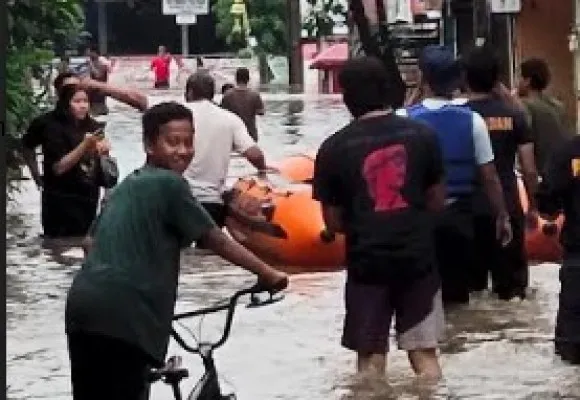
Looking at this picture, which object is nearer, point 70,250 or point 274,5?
point 70,250

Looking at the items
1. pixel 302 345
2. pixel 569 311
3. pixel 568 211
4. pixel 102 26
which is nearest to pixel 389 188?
pixel 568 211

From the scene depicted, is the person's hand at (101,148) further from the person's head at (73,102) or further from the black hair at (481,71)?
the black hair at (481,71)

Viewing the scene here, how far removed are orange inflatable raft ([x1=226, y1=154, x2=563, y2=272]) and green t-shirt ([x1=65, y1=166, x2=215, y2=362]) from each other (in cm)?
725

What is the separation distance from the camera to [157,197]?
6.01 metres

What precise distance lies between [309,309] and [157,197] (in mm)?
Answer: 5778

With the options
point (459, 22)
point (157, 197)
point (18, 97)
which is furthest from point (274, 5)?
point (157, 197)

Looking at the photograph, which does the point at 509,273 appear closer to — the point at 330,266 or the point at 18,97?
the point at 330,266

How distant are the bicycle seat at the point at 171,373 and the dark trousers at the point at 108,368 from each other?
0.07 m

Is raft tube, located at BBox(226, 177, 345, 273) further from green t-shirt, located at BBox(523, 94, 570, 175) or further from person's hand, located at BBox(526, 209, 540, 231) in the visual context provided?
person's hand, located at BBox(526, 209, 540, 231)

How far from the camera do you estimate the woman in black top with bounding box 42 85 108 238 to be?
49.5 feet

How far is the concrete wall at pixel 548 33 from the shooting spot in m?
27.3

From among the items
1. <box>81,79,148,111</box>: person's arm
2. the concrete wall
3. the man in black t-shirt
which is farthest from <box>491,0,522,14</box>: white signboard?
the man in black t-shirt

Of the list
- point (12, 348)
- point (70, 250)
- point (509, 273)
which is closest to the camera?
point (12, 348)

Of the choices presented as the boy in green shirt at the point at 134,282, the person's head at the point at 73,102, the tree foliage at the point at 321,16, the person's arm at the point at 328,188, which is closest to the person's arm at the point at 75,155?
the person's head at the point at 73,102
